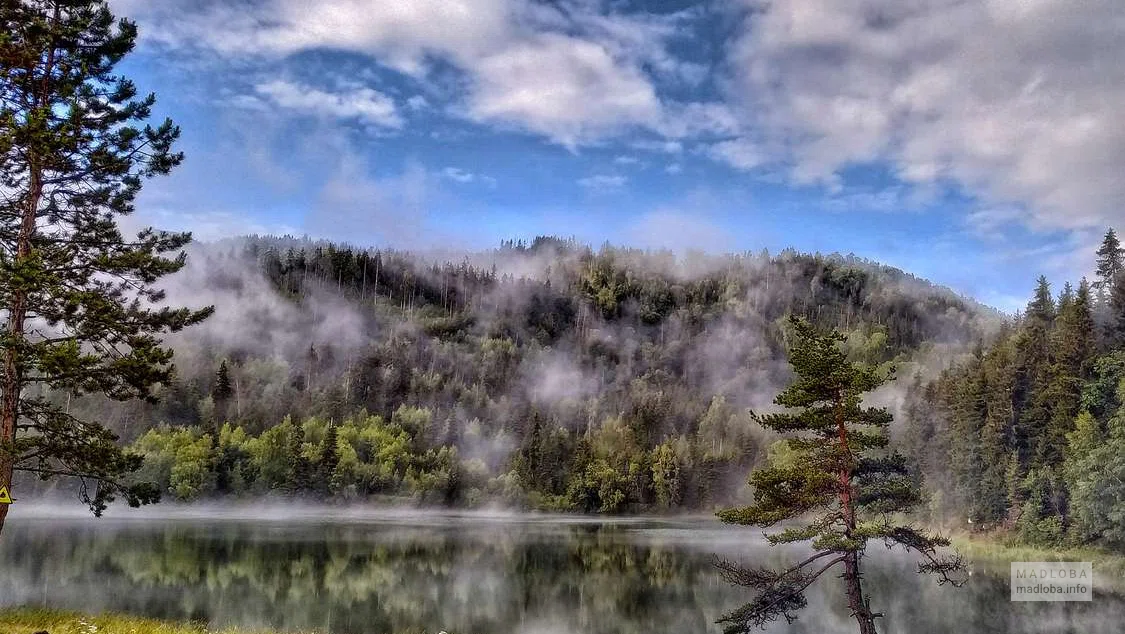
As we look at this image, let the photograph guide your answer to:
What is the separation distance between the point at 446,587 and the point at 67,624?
4387 cm

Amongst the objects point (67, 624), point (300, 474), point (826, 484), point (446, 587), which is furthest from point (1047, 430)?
point (300, 474)

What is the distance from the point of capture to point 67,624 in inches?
865

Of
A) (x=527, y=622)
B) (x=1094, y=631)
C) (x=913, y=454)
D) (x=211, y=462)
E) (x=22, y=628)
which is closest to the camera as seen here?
(x=22, y=628)

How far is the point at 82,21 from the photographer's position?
23109 millimetres

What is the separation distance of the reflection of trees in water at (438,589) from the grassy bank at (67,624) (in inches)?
715

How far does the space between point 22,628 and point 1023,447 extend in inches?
3754

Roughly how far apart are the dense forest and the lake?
9.80m

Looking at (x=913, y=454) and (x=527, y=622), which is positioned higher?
(x=913, y=454)

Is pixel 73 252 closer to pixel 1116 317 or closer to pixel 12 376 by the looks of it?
pixel 12 376

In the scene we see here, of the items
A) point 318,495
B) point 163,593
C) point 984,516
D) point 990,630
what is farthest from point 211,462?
point 990,630

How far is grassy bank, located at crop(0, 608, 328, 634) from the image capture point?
2073cm

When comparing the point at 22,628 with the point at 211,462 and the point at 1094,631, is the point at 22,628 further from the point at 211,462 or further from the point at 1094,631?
the point at 211,462

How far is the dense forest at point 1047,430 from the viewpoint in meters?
68.1

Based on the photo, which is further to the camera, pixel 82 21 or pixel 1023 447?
pixel 1023 447
